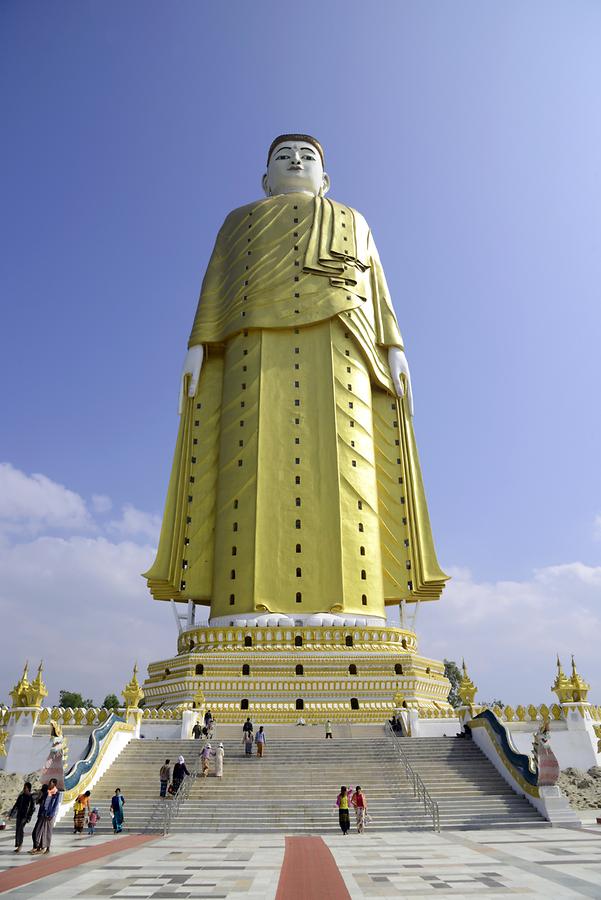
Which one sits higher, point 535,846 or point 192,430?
point 192,430

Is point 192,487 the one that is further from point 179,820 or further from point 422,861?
point 422,861

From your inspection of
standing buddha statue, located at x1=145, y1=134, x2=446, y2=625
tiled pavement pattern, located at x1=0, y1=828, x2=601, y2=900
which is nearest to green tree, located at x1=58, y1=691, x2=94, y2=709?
standing buddha statue, located at x1=145, y1=134, x2=446, y2=625

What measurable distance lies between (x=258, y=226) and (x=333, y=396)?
10.8 m

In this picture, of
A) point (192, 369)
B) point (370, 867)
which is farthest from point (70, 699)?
point (370, 867)

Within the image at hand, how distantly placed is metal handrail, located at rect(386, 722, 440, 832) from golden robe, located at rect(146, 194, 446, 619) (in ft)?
38.5

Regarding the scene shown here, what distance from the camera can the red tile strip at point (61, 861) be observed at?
770 centimetres

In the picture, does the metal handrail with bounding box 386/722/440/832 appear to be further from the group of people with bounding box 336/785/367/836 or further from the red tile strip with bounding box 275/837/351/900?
the red tile strip with bounding box 275/837/351/900

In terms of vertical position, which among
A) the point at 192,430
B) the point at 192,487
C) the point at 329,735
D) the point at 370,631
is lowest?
the point at 329,735

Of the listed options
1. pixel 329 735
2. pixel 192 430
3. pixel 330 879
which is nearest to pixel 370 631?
pixel 329 735

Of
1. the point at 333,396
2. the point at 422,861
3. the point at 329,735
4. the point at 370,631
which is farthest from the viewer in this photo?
the point at 333,396

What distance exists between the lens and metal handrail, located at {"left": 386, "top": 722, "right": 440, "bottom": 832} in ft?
42.9

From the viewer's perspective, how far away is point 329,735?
20922mm

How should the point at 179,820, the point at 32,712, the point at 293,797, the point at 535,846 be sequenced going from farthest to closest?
the point at 32,712 < the point at 293,797 < the point at 179,820 < the point at 535,846

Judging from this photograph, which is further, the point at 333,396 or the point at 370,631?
the point at 333,396
